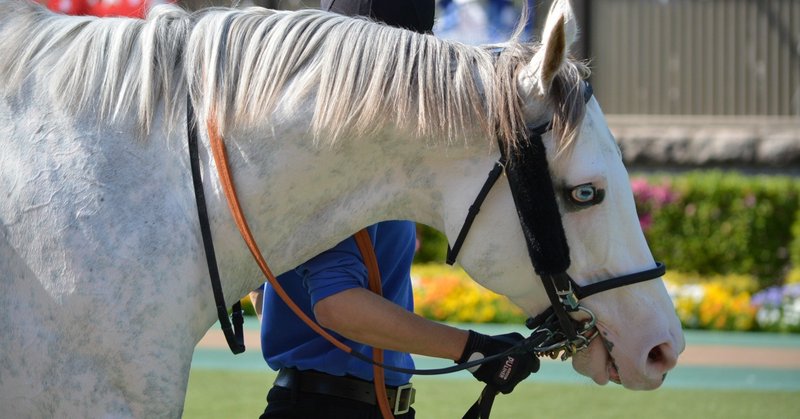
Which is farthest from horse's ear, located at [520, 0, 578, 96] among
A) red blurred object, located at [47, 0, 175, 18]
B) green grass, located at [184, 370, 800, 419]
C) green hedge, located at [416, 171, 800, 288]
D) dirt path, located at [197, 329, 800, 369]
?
green hedge, located at [416, 171, 800, 288]

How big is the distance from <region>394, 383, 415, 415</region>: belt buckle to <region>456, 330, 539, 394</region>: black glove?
331mm

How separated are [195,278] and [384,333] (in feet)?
1.84

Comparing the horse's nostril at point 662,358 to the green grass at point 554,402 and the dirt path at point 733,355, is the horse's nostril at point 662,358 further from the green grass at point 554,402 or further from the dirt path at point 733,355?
the dirt path at point 733,355

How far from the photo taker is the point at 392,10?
2.77 metres

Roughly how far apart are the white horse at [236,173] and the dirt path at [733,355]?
19.1 feet

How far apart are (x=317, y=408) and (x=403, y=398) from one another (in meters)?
0.24

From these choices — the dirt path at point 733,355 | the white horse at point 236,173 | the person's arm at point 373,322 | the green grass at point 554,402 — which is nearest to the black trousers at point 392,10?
the white horse at point 236,173

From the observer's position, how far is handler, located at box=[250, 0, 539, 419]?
2500 millimetres

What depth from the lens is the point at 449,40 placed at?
2.37m

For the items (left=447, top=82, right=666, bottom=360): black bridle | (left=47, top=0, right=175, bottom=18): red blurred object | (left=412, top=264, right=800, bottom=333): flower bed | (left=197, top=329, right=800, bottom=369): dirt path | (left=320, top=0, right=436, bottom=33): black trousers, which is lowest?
(left=412, top=264, right=800, bottom=333): flower bed

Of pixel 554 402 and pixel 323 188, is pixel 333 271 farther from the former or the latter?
pixel 554 402

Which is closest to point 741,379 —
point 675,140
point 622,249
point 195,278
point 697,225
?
point 697,225

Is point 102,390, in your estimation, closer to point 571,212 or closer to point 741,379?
point 571,212

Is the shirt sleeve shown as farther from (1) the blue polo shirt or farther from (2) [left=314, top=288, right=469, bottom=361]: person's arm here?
(1) the blue polo shirt
